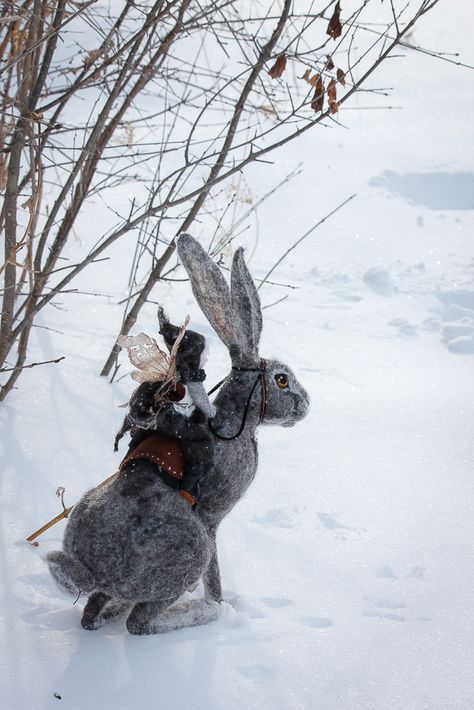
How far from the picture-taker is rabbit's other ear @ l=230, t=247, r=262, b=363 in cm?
218

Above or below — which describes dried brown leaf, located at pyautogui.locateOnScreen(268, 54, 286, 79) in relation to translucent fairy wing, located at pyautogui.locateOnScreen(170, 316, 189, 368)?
above

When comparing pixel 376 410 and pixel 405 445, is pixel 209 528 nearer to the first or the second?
pixel 405 445

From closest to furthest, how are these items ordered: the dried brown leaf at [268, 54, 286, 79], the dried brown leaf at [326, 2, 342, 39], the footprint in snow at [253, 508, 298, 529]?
the dried brown leaf at [326, 2, 342, 39], the dried brown leaf at [268, 54, 286, 79], the footprint in snow at [253, 508, 298, 529]

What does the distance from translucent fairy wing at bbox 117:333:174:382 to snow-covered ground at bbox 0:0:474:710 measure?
75cm

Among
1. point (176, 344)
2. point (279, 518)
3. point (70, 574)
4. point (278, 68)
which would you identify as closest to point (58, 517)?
point (70, 574)

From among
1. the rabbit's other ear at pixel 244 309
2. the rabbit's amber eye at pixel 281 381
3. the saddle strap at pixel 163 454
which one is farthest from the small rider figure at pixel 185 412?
the rabbit's amber eye at pixel 281 381

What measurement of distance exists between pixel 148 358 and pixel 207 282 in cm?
28

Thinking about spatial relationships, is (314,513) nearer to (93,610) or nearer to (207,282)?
(93,610)

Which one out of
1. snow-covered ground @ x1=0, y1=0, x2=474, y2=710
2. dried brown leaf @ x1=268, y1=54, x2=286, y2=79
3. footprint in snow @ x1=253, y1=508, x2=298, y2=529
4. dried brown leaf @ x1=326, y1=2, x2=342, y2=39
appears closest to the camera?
snow-covered ground @ x1=0, y1=0, x2=474, y2=710

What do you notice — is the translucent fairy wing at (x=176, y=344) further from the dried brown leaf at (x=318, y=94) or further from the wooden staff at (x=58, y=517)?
the dried brown leaf at (x=318, y=94)

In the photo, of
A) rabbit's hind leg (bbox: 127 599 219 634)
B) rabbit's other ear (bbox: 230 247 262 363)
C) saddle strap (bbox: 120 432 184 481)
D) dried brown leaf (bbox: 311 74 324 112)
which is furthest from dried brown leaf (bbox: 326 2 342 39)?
rabbit's hind leg (bbox: 127 599 219 634)

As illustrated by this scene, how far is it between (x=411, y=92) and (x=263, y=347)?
832cm

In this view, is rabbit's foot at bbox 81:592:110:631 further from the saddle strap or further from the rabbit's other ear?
the rabbit's other ear

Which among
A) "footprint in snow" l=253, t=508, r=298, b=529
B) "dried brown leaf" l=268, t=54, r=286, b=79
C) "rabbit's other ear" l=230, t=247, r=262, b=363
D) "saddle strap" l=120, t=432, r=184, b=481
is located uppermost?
"dried brown leaf" l=268, t=54, r=286, b=79
